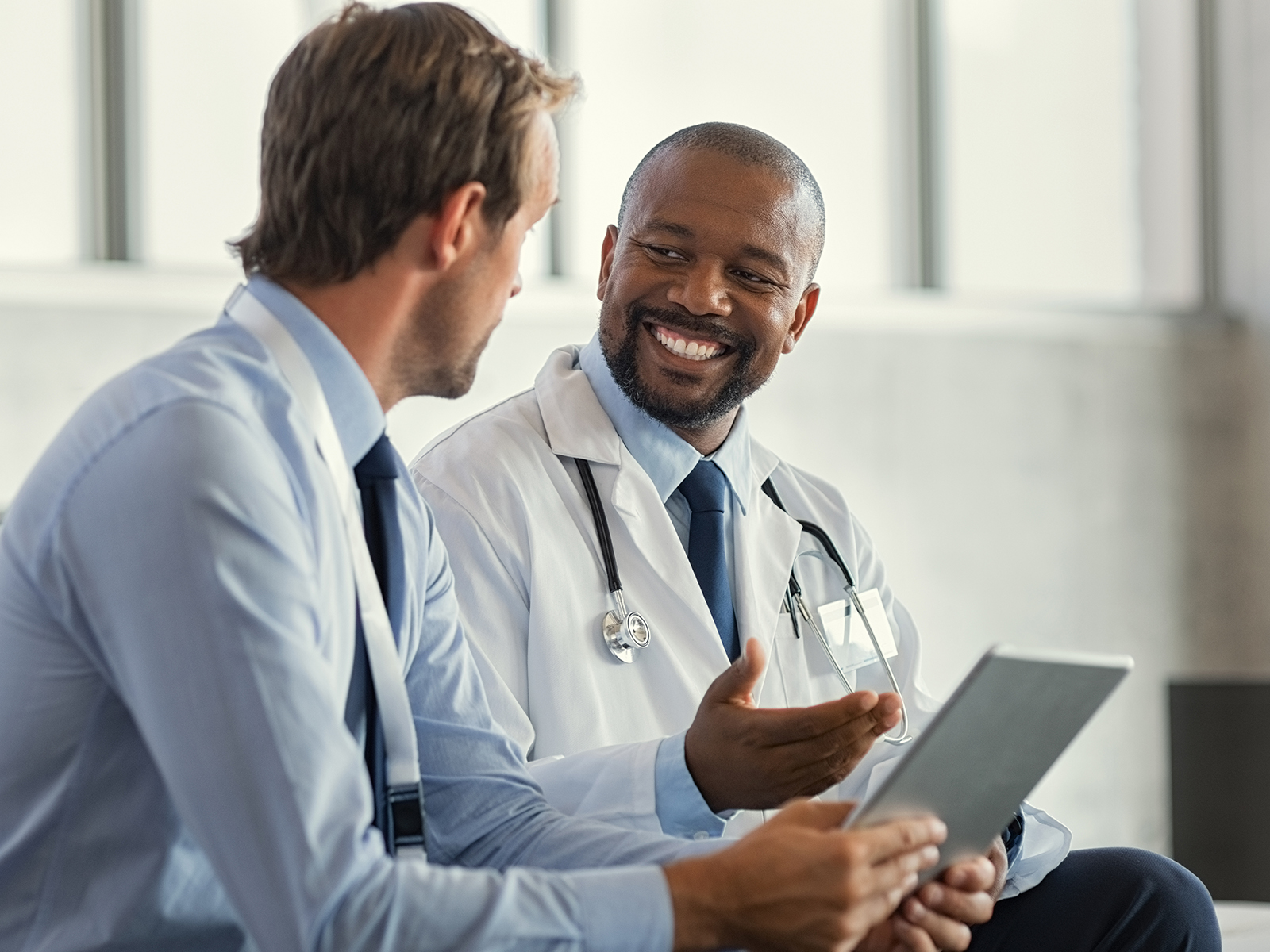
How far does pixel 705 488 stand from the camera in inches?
82.5

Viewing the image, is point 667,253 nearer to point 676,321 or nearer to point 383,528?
point 676,321

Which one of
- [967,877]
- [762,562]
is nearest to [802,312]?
[762,562]

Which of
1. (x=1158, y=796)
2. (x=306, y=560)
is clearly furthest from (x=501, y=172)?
(x=1158, y=796)

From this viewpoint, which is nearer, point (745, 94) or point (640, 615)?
point (640, 615)

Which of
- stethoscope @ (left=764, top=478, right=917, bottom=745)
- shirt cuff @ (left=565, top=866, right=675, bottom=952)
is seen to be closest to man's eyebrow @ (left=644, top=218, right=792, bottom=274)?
stethoscope @ (left=764, top=478, right=917, bottom=745)

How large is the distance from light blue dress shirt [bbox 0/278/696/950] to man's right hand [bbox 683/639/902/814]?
0.47 metres

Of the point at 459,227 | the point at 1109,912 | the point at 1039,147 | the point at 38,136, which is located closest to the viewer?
the point at 459,227

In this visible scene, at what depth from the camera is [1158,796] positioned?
438 centimetres

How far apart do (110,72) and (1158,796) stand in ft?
11.2

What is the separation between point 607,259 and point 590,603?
1.97 ft

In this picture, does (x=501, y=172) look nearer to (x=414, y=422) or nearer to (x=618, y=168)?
(x=414, y=422)

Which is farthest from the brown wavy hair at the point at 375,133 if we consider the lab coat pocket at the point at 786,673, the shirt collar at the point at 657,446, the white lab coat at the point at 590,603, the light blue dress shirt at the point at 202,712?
the lab coat pocket at the point at 786,673

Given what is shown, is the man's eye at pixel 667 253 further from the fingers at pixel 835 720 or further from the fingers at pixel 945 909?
the fingers at pixel 945 909

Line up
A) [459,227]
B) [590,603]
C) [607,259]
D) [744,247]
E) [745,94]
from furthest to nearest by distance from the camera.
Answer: [745,94] < [607,259] < [744,247] < [590,603] < [459,227]
